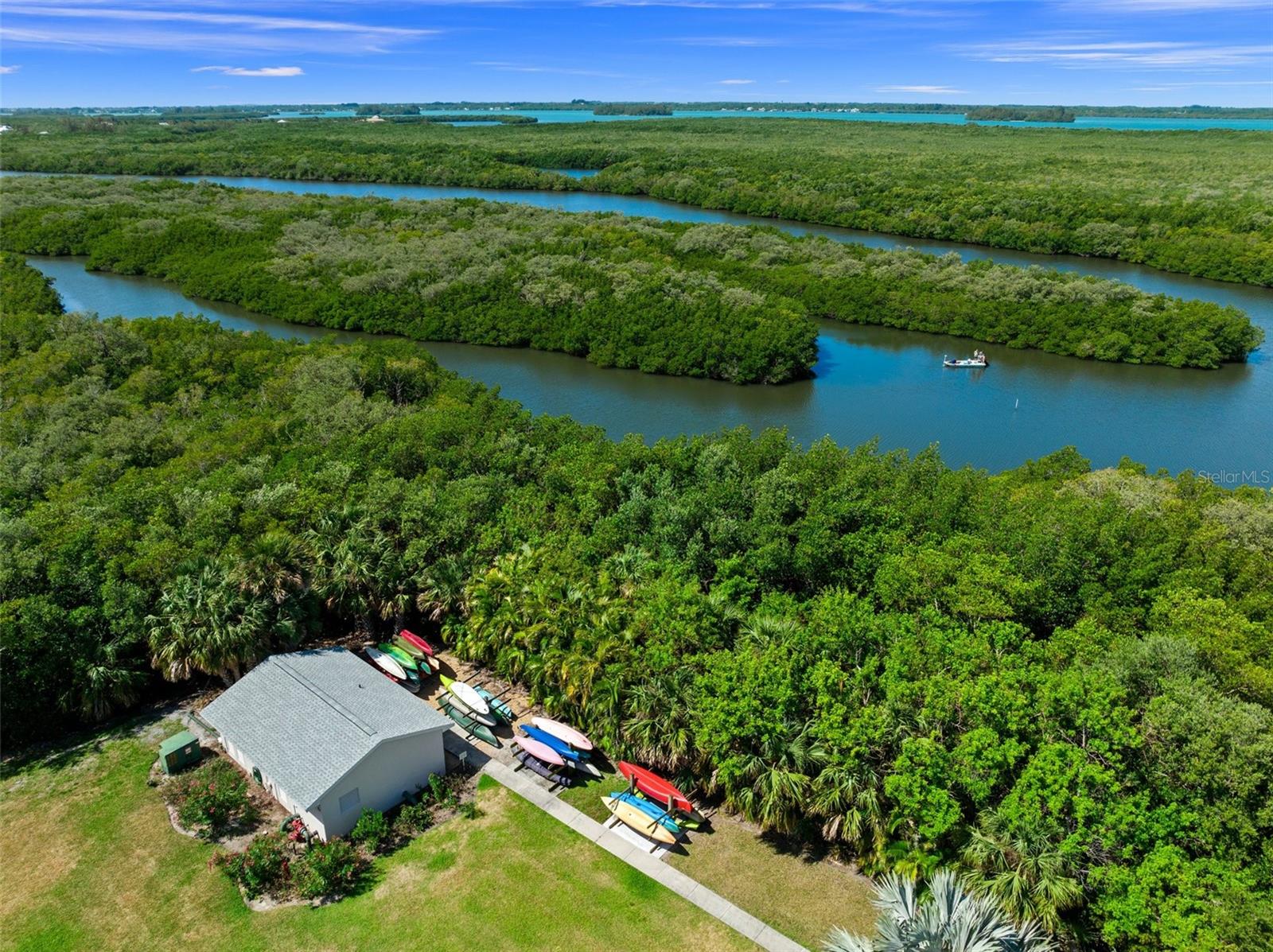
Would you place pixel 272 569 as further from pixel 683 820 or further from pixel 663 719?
pixel 683 820

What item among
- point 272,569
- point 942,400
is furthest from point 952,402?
point 272,569

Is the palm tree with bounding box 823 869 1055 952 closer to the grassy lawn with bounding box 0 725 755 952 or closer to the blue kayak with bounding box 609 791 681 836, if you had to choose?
the grassy lawn with bounding box 0 725 755 952

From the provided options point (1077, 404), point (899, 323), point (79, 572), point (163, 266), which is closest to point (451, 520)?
point (79, 572)

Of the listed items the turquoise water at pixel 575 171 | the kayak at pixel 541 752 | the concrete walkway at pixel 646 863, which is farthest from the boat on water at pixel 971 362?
A: the turquoise water at pixel 575 171

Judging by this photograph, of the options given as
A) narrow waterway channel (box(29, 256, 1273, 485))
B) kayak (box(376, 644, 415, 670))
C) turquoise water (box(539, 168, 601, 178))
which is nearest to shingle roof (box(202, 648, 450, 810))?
kayak (box(376, 644, 415, 670))

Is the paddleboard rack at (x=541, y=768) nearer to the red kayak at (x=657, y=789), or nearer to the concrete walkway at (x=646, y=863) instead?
the concrete walkway at (x=646, y=863)

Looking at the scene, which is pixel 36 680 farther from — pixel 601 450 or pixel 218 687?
pixel 601 450
